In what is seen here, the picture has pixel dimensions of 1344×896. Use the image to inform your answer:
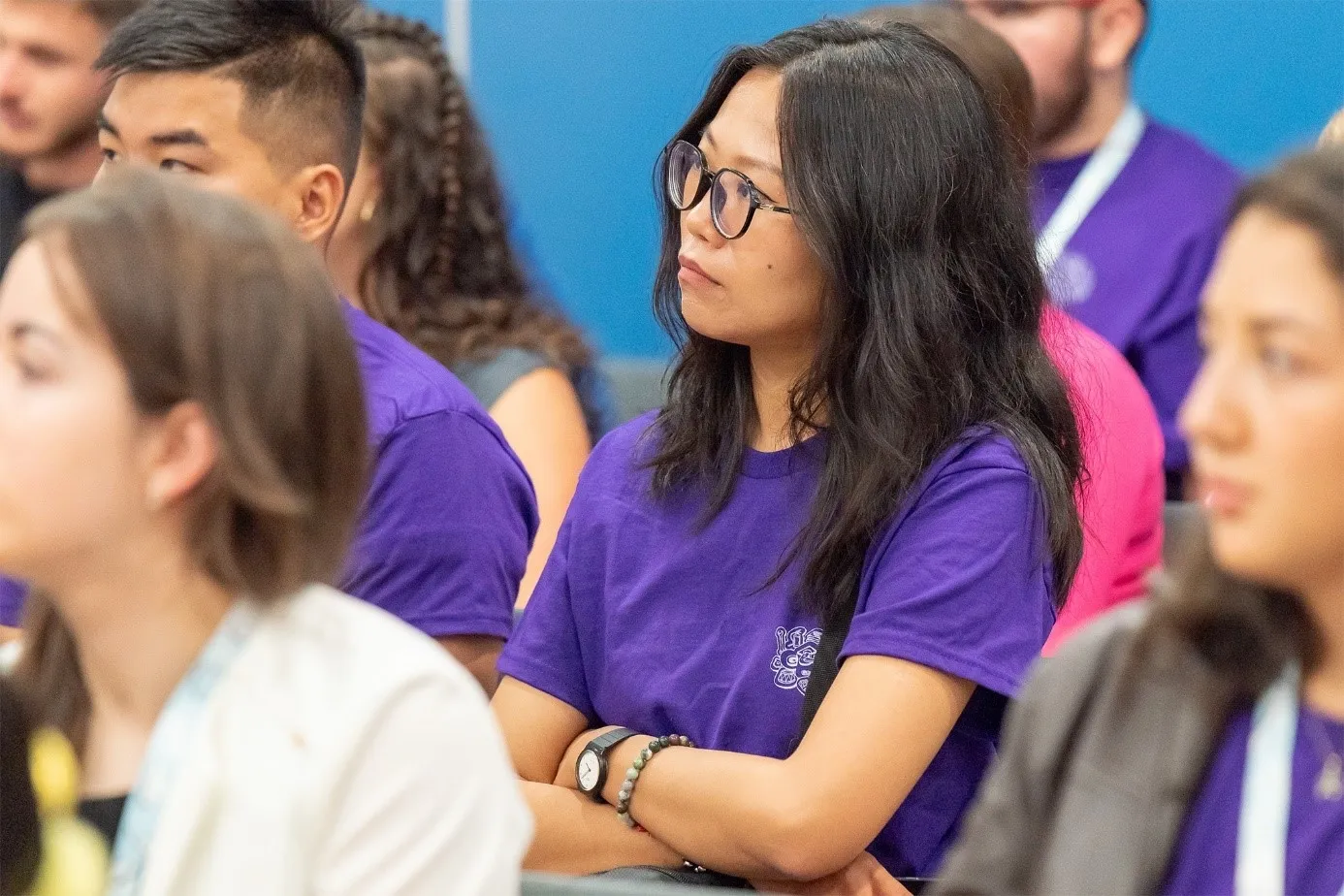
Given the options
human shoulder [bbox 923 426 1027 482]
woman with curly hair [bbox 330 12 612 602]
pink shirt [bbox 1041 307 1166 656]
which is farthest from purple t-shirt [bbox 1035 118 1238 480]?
human shoulder [bbox 923 426 1027 482]

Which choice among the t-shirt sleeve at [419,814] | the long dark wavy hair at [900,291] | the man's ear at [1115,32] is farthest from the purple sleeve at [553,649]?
the man's ear at [1115,32]

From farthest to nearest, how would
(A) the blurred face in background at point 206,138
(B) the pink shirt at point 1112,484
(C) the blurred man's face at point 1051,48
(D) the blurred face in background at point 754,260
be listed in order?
(C) the blurred man's face at point 1051,48, (B) the pink shirt at point 1112,484, (A) the blurred face in background at point 206,138, (D) the blurred face in background at point 754,260

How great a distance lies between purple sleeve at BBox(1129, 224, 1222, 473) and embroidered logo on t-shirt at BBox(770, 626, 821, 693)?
5.13ft

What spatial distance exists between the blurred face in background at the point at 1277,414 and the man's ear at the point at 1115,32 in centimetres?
255

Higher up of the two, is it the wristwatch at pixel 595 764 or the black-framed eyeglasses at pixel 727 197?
the black-framed eyeglasses at pixel 727 197

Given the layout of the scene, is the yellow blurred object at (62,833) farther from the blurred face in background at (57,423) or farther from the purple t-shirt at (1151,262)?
the purple t-shirt at (1151,262)

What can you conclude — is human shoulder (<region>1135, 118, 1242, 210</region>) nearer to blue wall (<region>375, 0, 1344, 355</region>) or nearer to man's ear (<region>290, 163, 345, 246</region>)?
blue wall (<region>375, 0, 1344, 355</region>)

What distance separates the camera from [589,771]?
207 cm

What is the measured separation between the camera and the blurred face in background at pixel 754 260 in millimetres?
2117

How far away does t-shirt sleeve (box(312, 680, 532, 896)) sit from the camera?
142cm

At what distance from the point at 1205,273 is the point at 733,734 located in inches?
72.5

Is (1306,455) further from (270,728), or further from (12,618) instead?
(12,618)

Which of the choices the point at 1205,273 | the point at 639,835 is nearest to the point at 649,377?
the point at 1205,273

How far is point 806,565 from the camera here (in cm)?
204
